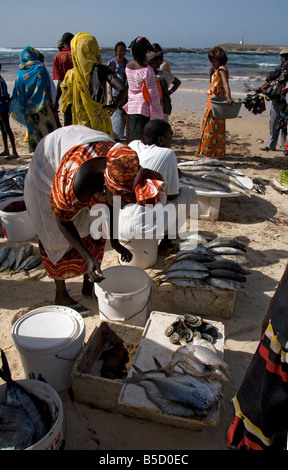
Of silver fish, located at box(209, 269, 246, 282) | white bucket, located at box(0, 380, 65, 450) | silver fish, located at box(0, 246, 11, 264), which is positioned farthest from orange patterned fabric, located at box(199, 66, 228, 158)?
white bucket, located at box(0, 380, 65, 450)

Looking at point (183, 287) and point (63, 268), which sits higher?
point (63, 268)

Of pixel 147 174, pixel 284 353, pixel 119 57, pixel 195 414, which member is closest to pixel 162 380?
pixel 195 414

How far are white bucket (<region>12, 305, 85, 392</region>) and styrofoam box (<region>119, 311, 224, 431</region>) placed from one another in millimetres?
509

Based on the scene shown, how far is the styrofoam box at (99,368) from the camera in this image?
252 cm

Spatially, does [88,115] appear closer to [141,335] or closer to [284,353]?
[141,335]

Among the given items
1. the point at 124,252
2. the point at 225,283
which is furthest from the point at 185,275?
the point at 124,252

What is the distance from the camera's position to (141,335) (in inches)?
118

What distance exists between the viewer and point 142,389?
2373 mm

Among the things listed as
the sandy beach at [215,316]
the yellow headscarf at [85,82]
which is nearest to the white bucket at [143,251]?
the sandy beach at [215,316]

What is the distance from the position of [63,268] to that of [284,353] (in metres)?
2.40

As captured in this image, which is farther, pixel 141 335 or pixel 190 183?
pixel 190 183

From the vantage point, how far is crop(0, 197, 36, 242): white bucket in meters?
4.65

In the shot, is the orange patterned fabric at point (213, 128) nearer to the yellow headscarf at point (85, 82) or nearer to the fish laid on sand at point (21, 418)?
the yellow headscarf at point (85, 82)

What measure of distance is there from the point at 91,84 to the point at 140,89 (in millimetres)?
1135
